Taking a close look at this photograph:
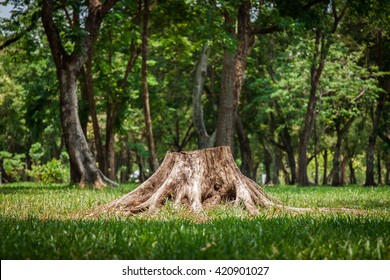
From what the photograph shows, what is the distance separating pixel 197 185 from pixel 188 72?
29.5 metres

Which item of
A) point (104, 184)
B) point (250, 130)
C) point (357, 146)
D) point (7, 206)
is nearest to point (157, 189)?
point (7, 206)

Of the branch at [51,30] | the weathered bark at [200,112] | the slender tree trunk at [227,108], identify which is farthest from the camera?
the weathered bark at [200,112]

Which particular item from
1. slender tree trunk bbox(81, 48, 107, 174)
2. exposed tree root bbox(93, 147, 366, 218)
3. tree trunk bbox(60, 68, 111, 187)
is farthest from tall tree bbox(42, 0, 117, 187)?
exposed tree root bbox(93, 147, 366, 218)

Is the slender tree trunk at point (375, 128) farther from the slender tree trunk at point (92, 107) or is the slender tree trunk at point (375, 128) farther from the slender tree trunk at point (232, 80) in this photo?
the slender tree trunk at point (92, 107)

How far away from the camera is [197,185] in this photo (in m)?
9.60

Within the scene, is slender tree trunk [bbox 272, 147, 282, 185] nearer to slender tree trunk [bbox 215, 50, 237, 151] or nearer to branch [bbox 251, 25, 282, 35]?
slender tree trunk [bbox 215, 50, 237, 151]

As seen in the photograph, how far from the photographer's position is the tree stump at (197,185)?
9.36m

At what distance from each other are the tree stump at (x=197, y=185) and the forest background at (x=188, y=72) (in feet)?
27.1

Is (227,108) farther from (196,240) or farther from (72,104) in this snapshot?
(196,240)

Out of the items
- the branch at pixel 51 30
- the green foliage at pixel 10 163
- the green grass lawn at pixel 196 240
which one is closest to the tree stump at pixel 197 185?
the green grass lawn at pixel 196 240

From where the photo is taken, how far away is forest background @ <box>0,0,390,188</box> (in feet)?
61.1

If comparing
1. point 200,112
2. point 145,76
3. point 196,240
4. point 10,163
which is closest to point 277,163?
point 200,112

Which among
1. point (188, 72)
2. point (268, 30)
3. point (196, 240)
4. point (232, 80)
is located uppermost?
point (188, 72)

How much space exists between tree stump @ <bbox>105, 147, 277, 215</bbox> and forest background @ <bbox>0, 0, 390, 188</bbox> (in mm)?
8273
